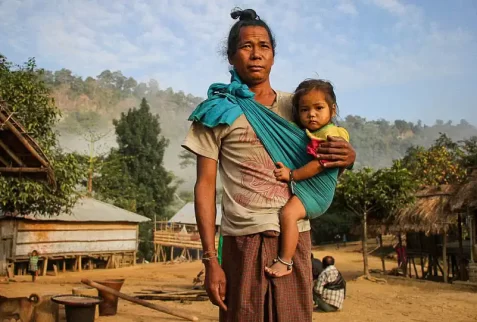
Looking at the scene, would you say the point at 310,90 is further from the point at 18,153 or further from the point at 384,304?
the point at 384,304

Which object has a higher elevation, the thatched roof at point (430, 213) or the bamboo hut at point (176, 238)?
the thatched roof at point (430, 213)

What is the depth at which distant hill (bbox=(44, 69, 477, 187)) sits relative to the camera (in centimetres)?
8944

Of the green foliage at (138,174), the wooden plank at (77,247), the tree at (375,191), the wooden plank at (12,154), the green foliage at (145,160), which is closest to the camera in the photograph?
the wooden plank at (12,154)

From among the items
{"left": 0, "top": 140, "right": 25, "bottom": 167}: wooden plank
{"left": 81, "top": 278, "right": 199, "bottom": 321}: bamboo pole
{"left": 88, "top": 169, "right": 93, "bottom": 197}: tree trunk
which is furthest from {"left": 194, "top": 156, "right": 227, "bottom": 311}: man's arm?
{"left": 88, "top": 169, "right": 93, "bottom": 197}: tree trunk

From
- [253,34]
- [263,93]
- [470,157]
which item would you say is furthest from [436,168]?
[253,34]

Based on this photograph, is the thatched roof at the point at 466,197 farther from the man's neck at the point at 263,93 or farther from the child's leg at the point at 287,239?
the child's leg at the point at 287,239

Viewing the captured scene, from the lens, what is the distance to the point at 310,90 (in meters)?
1.94

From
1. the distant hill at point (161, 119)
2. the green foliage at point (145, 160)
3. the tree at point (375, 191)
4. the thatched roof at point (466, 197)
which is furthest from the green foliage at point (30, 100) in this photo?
the distant hill at point (161, 119)

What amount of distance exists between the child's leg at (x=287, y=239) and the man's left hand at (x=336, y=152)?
0.23 metres

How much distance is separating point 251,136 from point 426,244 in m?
15.7

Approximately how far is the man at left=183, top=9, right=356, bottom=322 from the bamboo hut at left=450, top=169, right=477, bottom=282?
12108 mm

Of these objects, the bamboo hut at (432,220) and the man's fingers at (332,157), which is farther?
the bamboo hut at (432,220)

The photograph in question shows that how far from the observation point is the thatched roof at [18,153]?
6393 mm

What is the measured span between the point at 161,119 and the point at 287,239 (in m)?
114
